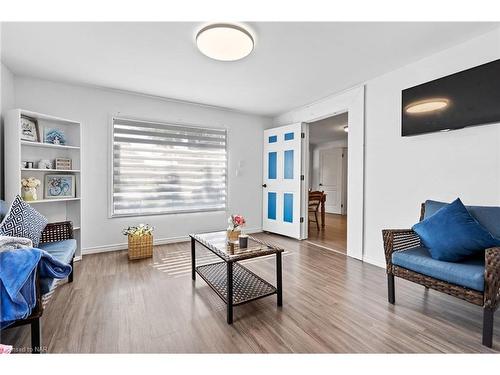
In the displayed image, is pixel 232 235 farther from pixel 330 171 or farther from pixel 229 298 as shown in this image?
pixel 330 171

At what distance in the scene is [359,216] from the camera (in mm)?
3031

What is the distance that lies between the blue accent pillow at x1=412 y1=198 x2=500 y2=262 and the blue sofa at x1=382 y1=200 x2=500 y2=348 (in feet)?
0.22

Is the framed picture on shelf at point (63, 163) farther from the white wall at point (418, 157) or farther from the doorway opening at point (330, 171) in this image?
the doorway opening at point (330, 171)

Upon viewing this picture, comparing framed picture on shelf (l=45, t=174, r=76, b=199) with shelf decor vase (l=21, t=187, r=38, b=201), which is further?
framed picture on shelf (l=45, t=174, r=76, b=199)

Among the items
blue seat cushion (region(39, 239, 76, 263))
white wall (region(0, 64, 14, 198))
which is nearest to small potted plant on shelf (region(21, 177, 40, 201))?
white wall (region(0, 64, 14, 198))

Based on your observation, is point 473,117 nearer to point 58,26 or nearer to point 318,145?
point 58,26

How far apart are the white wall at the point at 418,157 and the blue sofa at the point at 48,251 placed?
3.08 metres

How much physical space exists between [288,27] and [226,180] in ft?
8.94

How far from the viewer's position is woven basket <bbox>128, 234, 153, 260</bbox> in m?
2.95

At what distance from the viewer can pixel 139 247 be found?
298 centimetres

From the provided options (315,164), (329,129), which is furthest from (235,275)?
(315,164)

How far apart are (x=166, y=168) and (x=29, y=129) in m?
1.60

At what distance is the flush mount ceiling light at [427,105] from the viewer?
2.16m

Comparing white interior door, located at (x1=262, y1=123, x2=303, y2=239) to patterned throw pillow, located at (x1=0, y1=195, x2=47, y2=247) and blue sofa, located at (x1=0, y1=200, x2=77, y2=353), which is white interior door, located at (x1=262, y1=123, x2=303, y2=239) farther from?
patterned throw pillow, located at (x1=0, y1=195, x2=47, y2=247)
